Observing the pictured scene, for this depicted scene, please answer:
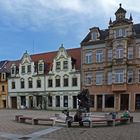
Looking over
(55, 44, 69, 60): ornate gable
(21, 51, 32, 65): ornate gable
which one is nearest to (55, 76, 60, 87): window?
(55, 44, 69, 60): ornate gable

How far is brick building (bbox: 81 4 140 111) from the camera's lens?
45.3 metres

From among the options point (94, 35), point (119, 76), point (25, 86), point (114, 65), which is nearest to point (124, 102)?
point (119, 76)

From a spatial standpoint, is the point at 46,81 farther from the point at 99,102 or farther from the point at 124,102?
the point at 124,102

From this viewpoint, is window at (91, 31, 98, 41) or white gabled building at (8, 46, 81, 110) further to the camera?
white gabled building at (8, 46, 81, 110)

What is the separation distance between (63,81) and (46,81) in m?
4.13

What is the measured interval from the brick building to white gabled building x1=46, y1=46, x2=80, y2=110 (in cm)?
284

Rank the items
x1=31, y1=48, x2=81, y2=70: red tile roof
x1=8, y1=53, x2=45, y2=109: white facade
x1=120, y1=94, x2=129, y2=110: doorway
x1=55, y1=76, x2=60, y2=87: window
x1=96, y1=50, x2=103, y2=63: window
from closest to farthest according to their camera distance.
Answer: x1=120, y1=94, x2=129, y2=110: doorway → x1=96, y1=50, x2=103, y2=63: window → x1=31, y1=48, x2=81, y2=70: red tile roof → x1=55, y1=76, x2=60, y2=87: window → x1=8, y1=53, x2=45, y2=109: white facade

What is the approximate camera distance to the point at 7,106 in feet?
206

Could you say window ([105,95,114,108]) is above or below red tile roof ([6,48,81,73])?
below

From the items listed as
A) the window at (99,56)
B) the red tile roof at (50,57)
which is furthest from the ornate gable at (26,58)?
the window at (99,56)

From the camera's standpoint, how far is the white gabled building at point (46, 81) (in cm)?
5303

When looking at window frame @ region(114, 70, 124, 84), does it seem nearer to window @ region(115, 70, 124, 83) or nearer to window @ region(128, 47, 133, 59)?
window @ region(115, 70, 124, 83)

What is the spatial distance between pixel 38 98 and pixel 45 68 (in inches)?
226

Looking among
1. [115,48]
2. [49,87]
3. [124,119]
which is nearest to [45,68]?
[49,87]
